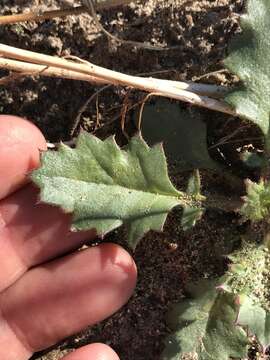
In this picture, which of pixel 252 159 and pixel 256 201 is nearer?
pixel 256 201

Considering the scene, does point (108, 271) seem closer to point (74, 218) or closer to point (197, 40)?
point (74, 218)

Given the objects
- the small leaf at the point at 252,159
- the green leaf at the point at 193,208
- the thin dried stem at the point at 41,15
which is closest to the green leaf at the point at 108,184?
the green leaf at the point at 193,208

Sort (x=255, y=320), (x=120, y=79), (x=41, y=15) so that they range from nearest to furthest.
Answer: (x=255, y=320) → (x=120, y=79) → (x=41, y=15)

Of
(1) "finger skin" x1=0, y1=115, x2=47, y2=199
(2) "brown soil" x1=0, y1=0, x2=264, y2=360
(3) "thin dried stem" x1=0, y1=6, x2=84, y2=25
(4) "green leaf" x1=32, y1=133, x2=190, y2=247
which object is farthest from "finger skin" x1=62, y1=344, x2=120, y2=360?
(3) "thin dried stem" x1=0, y1=6, x2=84, y2=25

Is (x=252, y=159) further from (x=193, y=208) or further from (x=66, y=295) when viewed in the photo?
(x=66, y=295)

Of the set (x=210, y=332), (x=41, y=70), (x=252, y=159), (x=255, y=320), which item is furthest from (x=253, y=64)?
(x=210, y=332)

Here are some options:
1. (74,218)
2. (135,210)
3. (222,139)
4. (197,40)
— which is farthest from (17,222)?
(197,40)

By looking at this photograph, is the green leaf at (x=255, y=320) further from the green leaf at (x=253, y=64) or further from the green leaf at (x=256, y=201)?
A: the green leaf at (x=253, y=64)
